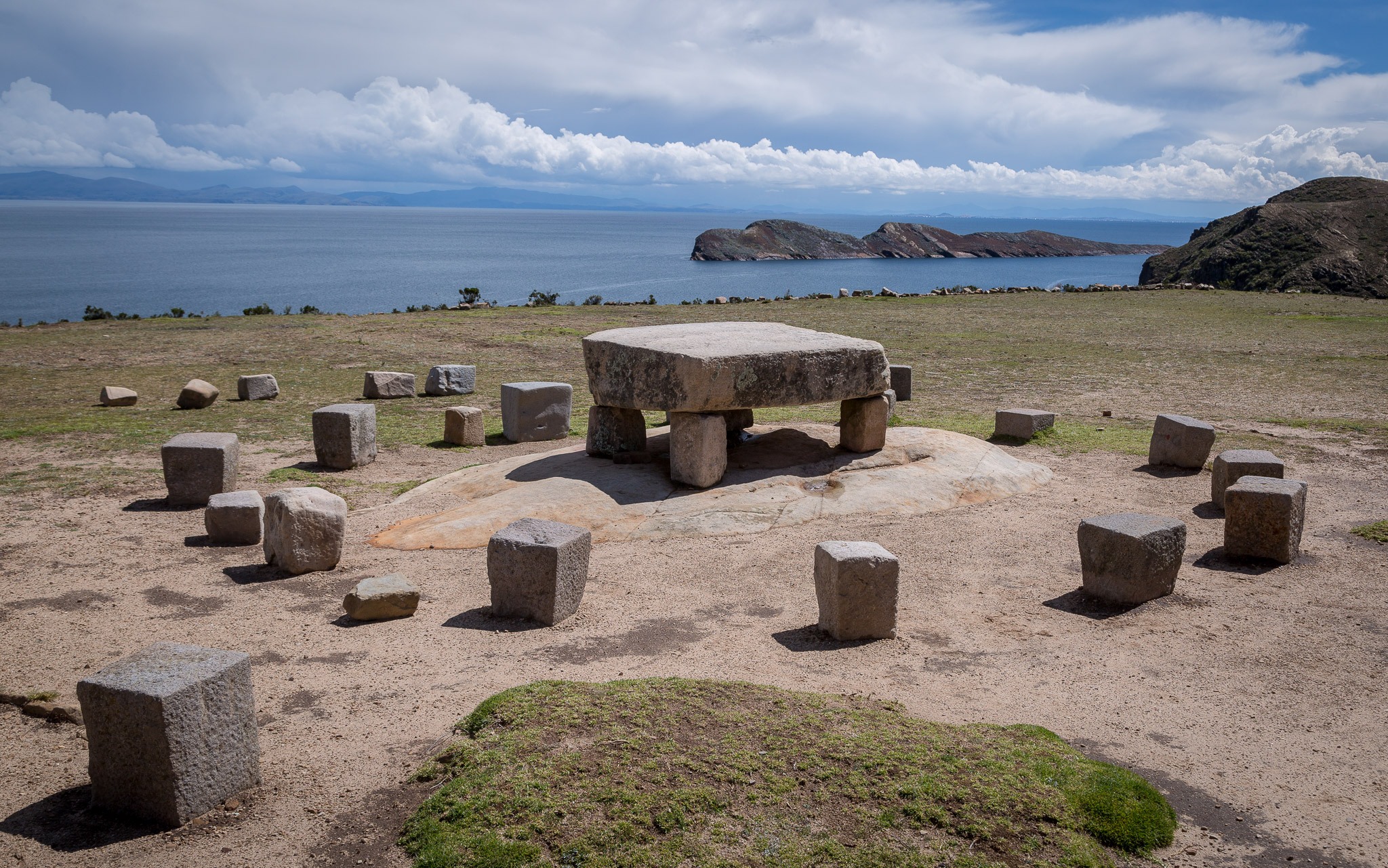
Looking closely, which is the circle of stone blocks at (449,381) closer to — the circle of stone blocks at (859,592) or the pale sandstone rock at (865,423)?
the pale sandstone rock at (865,423)

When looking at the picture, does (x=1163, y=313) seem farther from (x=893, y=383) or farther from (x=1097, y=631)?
(x=1097, y=631)

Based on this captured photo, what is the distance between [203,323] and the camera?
30.3 meters

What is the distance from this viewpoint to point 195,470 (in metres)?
11.5

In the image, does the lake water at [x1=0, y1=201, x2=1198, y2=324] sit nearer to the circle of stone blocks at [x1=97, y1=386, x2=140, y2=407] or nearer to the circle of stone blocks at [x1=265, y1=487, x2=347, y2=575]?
the circle of stone blocks at [x1=97, y1=386, x2=140, y2=407]

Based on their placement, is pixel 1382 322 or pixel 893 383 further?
pixel 1382 322

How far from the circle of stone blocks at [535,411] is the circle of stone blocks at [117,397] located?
7945mm

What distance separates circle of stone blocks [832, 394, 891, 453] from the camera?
12.8m

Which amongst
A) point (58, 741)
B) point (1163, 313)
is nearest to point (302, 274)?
point (1163, 313)

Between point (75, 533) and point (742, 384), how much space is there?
8.07 metres

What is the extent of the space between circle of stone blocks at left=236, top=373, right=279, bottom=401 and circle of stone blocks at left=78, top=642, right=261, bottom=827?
47.1ft

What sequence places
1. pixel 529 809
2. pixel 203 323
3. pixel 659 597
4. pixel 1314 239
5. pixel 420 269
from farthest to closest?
pixel 420 269
pixel 1314 239
pixel 203 323
pixel 659 597
pixel 529 809

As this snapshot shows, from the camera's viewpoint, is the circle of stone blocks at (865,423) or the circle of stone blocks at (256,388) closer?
the circle of stone blocks at (865,423)

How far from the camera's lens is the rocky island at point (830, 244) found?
333ft

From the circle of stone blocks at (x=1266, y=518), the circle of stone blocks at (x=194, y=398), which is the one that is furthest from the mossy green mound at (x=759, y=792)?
the circle of stone blocks at (x=194, y=398)
